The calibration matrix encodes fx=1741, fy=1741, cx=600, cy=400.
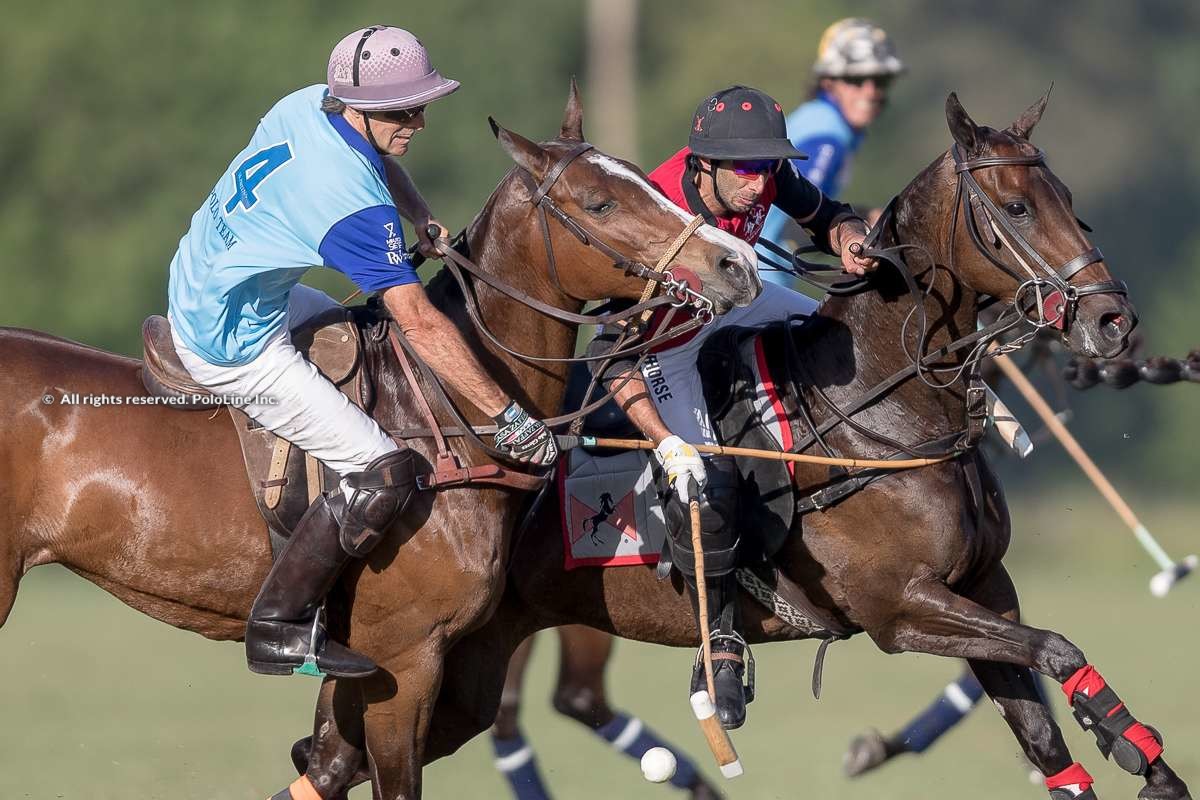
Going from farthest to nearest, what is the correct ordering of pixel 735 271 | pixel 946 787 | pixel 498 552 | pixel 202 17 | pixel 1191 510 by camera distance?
pixel 202 17
pixel 1191 510
pixel 946 787
pixel 498 552
pixel 735 271

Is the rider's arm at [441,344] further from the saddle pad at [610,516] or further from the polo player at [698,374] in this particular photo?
the saddle pad at [610,516]

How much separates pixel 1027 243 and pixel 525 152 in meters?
1.58

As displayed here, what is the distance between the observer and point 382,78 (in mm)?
5176

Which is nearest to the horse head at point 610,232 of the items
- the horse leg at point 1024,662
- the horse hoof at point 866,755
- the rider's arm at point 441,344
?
the rider's arm at point 441,344

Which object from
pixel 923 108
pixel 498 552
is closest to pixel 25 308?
pixel 923 108

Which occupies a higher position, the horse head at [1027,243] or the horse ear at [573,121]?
the horse ear at [573,121]

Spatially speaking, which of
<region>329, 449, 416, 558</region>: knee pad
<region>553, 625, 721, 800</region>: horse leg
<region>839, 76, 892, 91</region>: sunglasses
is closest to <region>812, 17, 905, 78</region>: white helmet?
<region>839, 76, 892, 91</region>: sunglasses

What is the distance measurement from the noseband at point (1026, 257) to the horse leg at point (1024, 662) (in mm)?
988

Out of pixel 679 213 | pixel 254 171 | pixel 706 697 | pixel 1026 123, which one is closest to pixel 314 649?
pixel 706 697

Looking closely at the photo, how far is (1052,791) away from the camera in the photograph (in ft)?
19.5

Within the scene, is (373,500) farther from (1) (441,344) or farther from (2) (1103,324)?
(2) (1103,324)

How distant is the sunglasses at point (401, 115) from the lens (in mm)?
5242

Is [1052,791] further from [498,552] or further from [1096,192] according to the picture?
[1096,192]

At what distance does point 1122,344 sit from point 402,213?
7.73 ft
